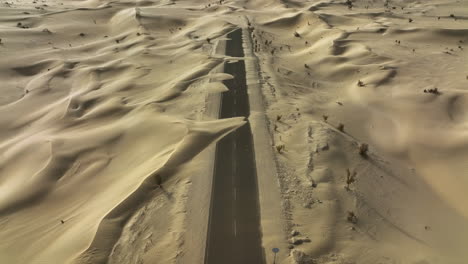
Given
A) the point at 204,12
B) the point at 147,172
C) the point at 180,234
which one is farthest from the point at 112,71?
the point at 204,12

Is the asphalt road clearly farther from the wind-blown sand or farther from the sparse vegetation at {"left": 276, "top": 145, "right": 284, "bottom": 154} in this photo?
the sparse vegetation at {"left": 276, "top": 145, "right": 284, "bottom": 154}

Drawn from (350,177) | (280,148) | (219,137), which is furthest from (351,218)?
(219,137)

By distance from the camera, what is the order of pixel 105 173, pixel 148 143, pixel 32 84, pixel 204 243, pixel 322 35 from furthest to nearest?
pixel 322 35 → pixel 32 84 → pixel 148 143 → pixel 105 173 → pixel 204 243

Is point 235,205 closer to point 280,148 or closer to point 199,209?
point 199,209

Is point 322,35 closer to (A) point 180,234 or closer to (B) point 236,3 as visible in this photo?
(B) point 236,3


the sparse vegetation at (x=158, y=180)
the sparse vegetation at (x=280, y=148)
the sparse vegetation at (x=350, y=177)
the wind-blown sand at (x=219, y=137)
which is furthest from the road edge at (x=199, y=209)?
the sparse vegetation at (x=350, y=177)

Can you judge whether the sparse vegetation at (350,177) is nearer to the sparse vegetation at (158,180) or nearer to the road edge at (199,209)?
the road edge at (199,209)
